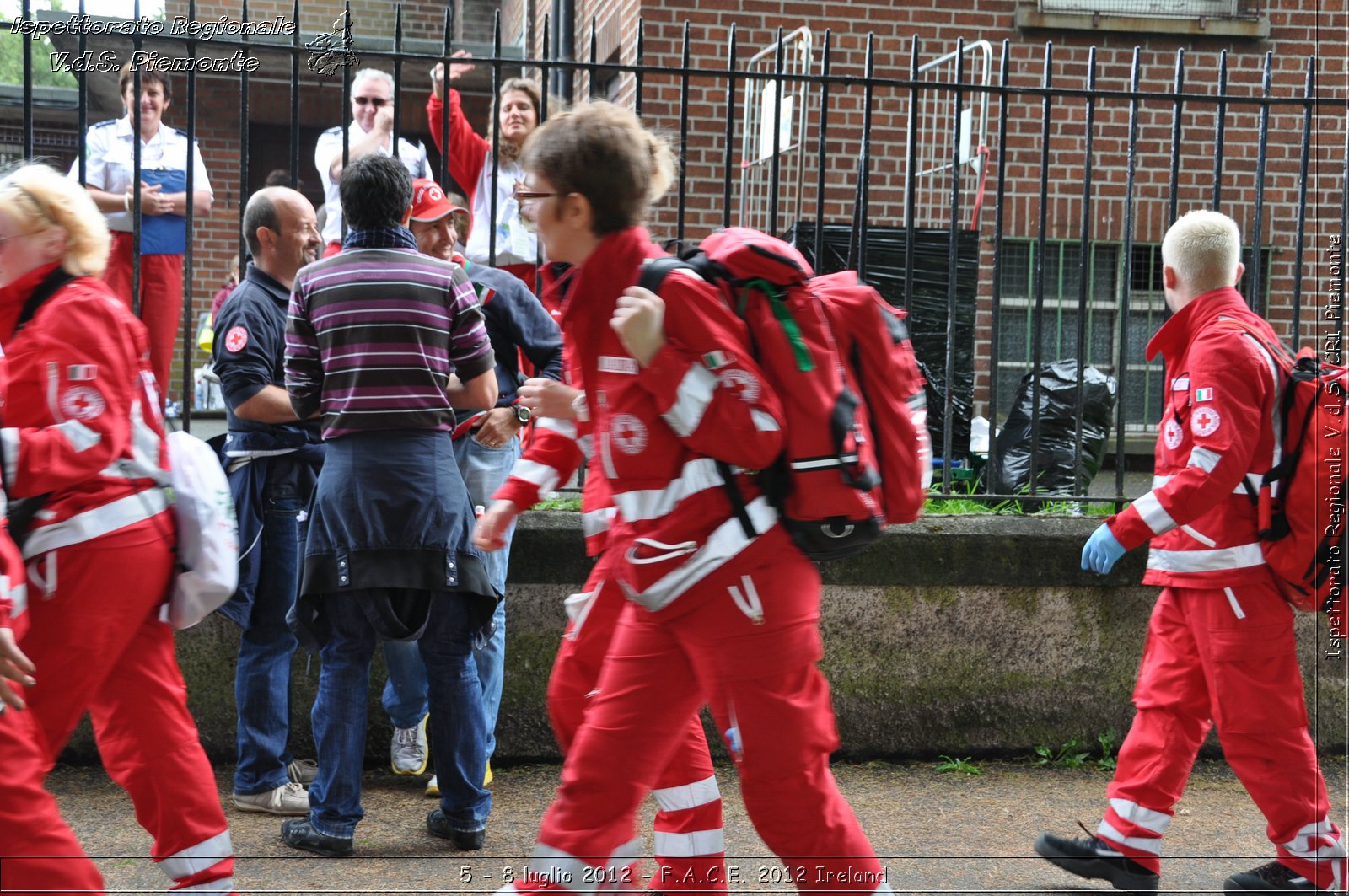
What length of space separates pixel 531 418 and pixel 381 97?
2.20 meters

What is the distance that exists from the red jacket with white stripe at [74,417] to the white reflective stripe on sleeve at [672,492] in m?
1.24

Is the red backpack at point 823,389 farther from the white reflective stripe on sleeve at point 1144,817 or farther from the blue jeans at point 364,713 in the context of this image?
the blue jeans at point 364,713

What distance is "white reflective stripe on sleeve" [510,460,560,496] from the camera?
3.21m

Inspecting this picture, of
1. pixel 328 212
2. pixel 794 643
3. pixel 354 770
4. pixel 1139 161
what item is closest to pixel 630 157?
pixel 794 643

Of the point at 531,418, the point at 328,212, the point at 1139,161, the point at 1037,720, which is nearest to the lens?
the point at 531,418

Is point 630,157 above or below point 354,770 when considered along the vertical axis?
above

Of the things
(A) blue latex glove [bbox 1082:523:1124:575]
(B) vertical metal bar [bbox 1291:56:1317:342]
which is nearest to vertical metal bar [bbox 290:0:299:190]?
(A) blue latex glove [bbox 1082:523:1124:575]

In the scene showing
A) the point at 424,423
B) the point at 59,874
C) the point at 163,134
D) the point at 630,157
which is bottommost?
the point at 59,874

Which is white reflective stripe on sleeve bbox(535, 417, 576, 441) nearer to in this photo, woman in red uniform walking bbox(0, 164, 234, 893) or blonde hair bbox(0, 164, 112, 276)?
woman in red uniform walking bbox(0, 164, 234, 893)

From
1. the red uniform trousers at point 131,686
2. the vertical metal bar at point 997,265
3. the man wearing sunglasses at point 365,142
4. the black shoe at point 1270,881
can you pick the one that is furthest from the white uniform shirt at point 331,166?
the black shoe at point 1270,881

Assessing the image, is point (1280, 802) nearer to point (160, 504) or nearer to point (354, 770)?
point (354, 770)

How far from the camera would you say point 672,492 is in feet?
9.09

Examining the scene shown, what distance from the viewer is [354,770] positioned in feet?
13.6

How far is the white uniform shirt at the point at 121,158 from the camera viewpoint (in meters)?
5.95
